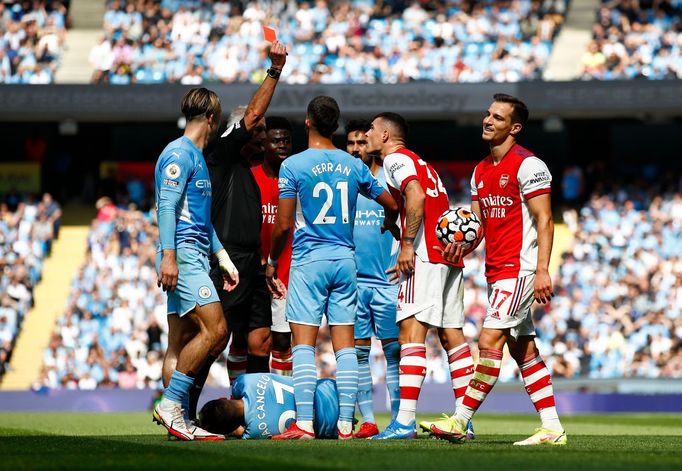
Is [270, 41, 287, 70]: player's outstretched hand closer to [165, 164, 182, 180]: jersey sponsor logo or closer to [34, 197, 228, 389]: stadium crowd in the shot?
[165, 164, 182, 180]: jersey sponsor logo

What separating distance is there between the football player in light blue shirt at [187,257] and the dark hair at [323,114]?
783mm

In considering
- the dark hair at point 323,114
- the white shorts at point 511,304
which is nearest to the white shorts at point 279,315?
the dark hair at point 323,114

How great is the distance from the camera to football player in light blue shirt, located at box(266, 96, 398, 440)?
940cm

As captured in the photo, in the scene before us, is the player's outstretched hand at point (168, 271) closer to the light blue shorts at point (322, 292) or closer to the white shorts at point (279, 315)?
the light blue shorts at point (322, 292)

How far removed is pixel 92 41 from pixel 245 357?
856 inches

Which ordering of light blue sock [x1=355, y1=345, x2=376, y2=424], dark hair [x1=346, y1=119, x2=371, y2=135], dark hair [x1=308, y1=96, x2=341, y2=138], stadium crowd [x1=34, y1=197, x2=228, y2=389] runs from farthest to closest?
stadium crowd [x1=34, y1=197, x2=228, y2=389]
dark hair [x1=346, y1=119, x2=371, y2=135]
light blue sock [x1=355, y1=345, x2=376, y2=424]
dark hair [x1=308, y1=96, x2=341, y2=138]

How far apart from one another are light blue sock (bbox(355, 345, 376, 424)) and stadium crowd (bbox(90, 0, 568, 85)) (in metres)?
17.0

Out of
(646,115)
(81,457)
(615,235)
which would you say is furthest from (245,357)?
(646,115)

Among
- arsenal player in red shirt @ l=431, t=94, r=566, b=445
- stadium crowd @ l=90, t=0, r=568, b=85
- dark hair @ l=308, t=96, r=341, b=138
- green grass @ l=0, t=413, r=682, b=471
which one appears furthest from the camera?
stadium crowd @ l=90, t=0, r=568, b=85

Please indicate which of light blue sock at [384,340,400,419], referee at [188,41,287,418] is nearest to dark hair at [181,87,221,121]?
referee at [188,41,287,418]

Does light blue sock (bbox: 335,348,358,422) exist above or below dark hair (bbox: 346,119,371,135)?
below

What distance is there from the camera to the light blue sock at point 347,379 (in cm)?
943

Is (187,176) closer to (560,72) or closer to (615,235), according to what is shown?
(615,235)

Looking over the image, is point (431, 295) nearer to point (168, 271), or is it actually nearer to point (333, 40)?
point (168, 271)
